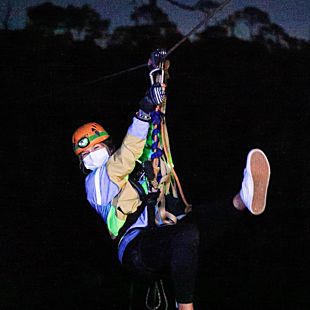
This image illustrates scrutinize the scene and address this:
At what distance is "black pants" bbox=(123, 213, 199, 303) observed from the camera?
167cm

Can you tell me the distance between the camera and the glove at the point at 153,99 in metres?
1.86

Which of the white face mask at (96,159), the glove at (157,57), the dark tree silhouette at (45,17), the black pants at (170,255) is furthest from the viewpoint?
the dark tree silhouette at (45,17)

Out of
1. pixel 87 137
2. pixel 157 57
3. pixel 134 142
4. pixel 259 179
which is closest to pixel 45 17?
pixel 87 137

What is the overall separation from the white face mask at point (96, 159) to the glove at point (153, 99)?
0.94ft

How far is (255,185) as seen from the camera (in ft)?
5.86

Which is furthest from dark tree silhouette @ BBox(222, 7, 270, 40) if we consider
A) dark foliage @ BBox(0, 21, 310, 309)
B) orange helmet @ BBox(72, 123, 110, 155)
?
orange helmet @ BBox(72, 123, 110, 155)

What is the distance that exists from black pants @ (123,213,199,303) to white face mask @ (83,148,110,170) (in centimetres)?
33

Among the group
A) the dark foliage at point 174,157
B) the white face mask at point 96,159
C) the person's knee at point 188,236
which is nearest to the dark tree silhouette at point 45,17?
the dark foliage at point 174,157

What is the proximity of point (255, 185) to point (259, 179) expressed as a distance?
1.1 inches

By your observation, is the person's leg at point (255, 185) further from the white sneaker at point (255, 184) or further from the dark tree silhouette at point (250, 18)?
the dark tree silhouette at point (250, 18)

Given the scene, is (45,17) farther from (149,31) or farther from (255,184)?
(255,184)

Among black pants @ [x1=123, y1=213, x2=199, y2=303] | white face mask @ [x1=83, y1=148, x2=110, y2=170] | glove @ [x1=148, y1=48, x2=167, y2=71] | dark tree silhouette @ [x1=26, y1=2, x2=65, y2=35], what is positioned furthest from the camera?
dark tree silhouette @ [x1=26, y1=2, x2=65, y2=35]

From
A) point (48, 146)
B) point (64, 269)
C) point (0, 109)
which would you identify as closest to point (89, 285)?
point (64, 269)

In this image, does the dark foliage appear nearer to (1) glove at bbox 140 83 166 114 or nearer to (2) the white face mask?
(2) the white face mask
